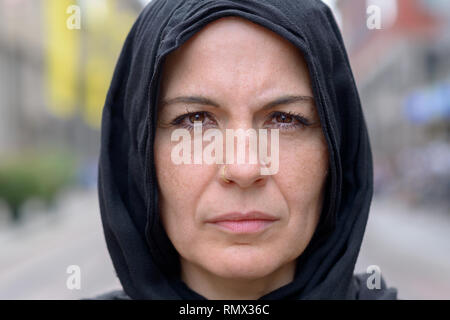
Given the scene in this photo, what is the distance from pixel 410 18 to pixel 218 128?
25053 millimetres

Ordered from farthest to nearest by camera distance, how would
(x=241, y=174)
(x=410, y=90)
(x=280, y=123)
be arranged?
(x=410, y=90) < (x=280, y=123) < (x=241, y=174)

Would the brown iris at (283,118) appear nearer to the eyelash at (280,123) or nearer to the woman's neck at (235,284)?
the eyelash at (280,123)

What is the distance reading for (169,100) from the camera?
1523 millimetres

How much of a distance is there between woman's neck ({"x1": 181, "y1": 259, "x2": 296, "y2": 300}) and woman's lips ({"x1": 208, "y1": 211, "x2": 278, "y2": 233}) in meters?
0.22

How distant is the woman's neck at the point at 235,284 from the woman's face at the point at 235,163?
11 centimetres

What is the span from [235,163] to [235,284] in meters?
0.41

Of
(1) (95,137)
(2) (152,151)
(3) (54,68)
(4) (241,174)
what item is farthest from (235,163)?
(1) (95,137)

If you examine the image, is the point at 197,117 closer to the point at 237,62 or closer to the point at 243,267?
the point at 237,62

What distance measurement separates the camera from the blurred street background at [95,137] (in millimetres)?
8180

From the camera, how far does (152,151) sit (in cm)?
154

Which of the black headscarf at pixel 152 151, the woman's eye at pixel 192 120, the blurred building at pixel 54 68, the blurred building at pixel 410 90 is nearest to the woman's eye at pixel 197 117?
the woman's eye at pixel 192 120
